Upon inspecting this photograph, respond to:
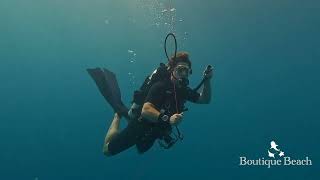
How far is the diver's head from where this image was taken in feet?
20.2

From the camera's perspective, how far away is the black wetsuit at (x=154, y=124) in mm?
6195

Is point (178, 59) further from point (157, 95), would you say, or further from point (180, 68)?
point (157, 95)

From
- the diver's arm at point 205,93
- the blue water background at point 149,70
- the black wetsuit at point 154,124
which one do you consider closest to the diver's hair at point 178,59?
the black wetsuit at point 154,124

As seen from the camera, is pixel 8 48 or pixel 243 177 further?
pixel 8 48

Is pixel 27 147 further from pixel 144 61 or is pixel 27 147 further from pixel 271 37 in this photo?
pixel 271 37

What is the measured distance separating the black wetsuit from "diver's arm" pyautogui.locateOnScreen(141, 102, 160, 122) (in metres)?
0.10

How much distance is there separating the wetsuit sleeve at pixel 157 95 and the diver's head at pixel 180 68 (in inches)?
8.8

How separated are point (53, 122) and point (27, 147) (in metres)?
3.64

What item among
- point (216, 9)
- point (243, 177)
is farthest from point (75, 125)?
point (216, 9)

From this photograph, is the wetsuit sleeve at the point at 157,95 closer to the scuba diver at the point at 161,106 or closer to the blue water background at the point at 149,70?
the scuba diver at the point at 161,106

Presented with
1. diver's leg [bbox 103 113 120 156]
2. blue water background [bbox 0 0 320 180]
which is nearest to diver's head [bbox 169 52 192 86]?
diver's leg [bbox 103 113 120 156]

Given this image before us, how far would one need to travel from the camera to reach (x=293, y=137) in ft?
119

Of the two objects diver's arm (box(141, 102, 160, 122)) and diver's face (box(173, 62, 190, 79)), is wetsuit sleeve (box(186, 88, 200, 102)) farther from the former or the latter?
diver's arm (box(141, 102, 160, 122))

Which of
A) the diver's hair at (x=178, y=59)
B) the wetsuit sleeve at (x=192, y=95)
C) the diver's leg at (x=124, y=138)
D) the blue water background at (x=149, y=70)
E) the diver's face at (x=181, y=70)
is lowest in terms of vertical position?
the diver's leg at (x=124, y=138)
